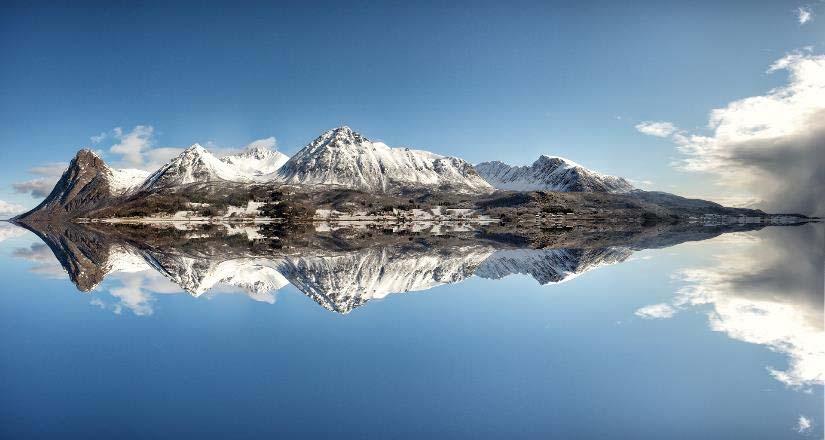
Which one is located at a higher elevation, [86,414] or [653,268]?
[653,268]

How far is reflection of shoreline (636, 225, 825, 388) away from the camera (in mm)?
24766

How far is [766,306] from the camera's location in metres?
34.8

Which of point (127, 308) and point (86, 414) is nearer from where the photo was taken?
point (86, 414)

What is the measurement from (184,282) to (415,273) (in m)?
24.8

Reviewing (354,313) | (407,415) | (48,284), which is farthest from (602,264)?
(48,284)

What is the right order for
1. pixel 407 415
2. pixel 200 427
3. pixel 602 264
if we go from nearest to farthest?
1. pixel 200 427
2. pixel 407 415
3. pixel 602 264

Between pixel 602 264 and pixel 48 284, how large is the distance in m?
65.9

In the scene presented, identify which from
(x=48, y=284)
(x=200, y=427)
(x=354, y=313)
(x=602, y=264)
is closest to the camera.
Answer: (x=200, y=427)

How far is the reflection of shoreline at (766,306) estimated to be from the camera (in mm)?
24766

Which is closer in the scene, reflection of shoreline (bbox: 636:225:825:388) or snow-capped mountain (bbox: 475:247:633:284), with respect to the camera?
reflection of shoreline (bbox: 636:225:825:388)

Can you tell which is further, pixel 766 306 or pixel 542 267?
pixel 542 267

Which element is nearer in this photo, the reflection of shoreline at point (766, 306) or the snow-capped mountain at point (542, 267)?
the reflection of shoreline at point (766, 306)

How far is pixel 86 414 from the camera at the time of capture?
1686cm

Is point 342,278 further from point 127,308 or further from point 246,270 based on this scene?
point 127,308
